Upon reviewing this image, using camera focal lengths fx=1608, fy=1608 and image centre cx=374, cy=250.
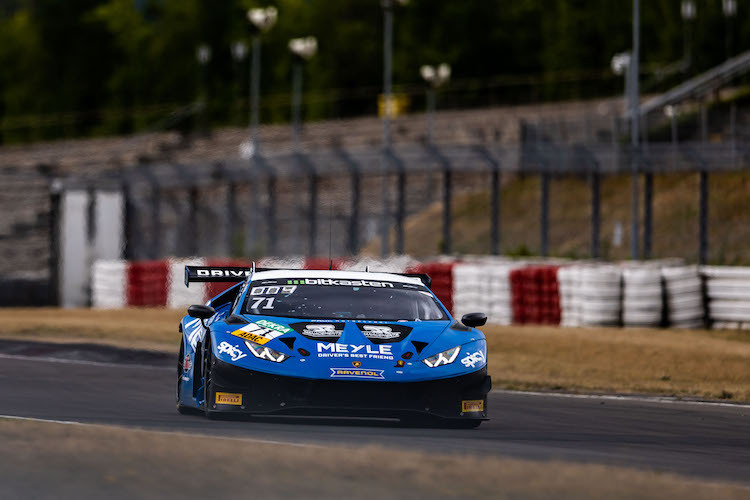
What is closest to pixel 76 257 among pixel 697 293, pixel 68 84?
pixel 697 293

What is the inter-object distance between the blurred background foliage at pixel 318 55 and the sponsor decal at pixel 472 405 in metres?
47.6

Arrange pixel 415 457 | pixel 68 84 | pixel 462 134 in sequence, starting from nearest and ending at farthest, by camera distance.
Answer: pixel 415 457, pixel 462 134, pixel 68 84

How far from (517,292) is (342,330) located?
15257 millimetres

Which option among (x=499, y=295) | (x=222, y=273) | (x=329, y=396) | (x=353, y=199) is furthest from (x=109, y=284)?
(x=329, y=396)

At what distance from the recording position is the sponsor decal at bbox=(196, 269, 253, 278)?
13.1 m

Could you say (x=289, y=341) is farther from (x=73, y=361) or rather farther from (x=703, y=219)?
(x=703, y=219)

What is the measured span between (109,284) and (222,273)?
2419 centimetres

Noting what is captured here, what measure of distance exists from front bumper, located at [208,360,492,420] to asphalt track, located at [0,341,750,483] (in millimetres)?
138

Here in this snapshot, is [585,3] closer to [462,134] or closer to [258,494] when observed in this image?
[462,134]

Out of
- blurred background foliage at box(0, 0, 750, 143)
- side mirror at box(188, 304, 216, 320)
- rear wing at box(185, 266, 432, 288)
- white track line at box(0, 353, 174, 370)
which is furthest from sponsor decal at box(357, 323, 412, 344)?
blurred background foliage at box(0, 0, 750, 143)

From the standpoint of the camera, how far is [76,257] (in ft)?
126

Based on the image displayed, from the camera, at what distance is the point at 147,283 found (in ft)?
117

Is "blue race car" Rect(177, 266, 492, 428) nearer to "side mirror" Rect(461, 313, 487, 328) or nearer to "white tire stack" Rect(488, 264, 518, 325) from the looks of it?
"side mirror" Rect(461, 313, 487, 328)

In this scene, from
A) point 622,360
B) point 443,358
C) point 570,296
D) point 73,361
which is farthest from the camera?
point 570,296
